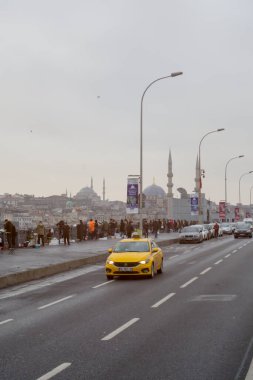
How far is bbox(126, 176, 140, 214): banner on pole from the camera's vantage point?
35.0 meters

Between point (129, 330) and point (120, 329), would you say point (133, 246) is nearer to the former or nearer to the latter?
A: point (120, 329)

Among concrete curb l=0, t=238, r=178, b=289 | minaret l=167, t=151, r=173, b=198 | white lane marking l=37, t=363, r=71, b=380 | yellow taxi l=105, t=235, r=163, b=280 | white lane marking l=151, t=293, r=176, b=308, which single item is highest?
minaret l=167, t=151, r=173, b=198

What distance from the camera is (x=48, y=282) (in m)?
19.6

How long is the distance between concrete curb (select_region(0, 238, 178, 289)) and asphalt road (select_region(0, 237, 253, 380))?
2.22 feet

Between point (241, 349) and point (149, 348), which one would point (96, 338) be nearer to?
point (149, 348)

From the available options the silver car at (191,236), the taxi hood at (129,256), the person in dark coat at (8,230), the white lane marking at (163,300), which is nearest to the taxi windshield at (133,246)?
the taxi hood at (129,256)

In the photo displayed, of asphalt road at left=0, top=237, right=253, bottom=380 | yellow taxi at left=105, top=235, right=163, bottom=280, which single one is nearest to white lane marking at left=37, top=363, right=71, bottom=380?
asphalt road at left=0, top=237, right=253, bottom=380

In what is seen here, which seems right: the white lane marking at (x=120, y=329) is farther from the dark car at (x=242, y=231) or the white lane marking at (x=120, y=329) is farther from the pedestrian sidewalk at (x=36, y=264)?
the dark car at (x=242, y=231)

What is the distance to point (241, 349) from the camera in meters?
8.39

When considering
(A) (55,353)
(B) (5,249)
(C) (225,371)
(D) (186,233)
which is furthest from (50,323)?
(D) (186,233)

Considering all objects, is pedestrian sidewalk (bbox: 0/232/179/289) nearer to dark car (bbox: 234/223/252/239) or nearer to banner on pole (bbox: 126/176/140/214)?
banner on pole (bbox: 126/176/140/214)

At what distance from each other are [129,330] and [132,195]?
83.0ft

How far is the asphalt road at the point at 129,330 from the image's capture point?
24.2ft

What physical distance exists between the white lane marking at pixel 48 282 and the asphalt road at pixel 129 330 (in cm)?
7
